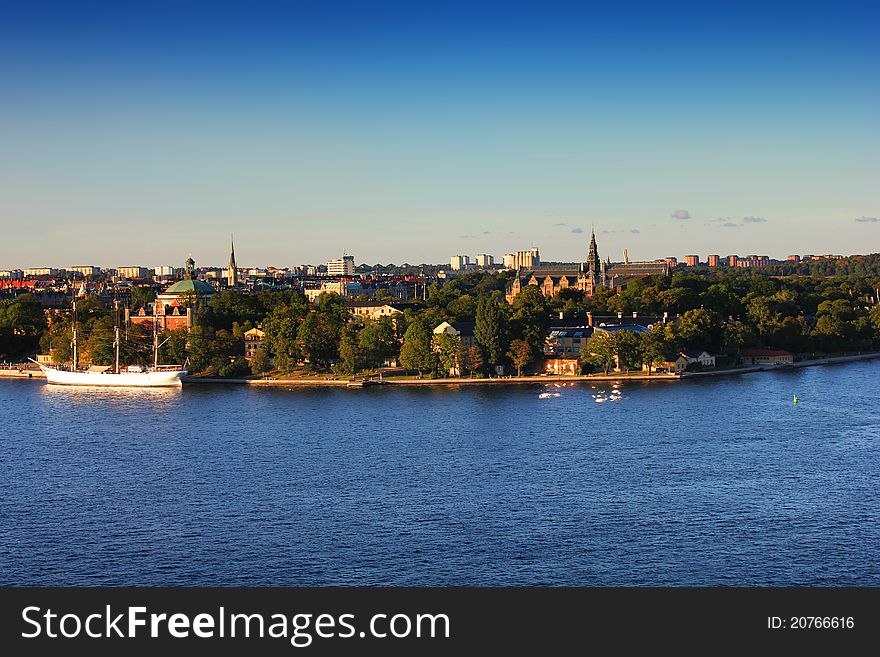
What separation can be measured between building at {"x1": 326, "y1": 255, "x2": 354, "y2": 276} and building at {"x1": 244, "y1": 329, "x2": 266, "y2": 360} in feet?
354

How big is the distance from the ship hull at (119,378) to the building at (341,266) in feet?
367

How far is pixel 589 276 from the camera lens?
7969 centimetres

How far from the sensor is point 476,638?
10.4m

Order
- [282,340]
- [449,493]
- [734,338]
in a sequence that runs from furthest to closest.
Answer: [734,338] < [282,340] < [449,493]

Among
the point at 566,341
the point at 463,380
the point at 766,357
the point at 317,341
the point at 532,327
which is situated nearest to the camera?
the point at 463,380

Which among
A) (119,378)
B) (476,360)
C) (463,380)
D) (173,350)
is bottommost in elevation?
(463,380)

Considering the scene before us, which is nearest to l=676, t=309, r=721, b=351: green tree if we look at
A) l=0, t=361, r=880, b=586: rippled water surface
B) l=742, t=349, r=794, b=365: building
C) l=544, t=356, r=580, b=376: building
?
l=742, t=349, r=794, b=365: building

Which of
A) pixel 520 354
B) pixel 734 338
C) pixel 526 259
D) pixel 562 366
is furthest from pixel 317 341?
pixel 526 259

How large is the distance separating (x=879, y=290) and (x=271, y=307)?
40592mm

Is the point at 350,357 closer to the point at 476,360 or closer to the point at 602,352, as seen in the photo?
the point at 476,360

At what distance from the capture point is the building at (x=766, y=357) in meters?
46.7

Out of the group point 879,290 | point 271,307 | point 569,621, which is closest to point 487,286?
point 879,290

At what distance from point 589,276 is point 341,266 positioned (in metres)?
86.0

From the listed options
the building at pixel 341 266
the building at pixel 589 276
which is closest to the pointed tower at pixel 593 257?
the building at pixel 589 276
